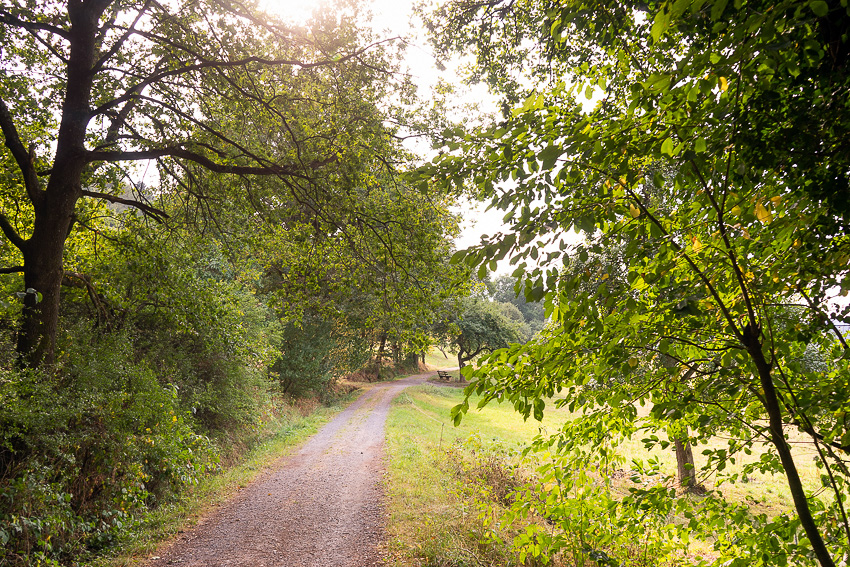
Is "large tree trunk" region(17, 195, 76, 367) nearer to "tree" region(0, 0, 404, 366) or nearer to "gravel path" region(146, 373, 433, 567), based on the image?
"tree" region(0, 0, 404, 366)

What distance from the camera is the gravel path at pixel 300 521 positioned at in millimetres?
5801

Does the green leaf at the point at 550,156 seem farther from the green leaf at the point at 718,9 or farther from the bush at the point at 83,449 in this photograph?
the bush at the point at 83,449

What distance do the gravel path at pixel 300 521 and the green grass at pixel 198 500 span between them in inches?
9.5

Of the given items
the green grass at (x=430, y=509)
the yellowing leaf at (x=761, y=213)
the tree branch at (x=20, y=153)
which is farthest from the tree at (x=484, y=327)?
the yellowing leaf at (x=761, y=213)

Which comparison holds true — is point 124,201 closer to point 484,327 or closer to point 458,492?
point 458,492

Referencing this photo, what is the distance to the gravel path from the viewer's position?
5801 mm

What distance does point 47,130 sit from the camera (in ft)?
25.0

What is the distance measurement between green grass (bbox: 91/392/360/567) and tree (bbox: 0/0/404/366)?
9.31 feet

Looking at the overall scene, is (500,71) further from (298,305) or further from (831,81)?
(831,81)

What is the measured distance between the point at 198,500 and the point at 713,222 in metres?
9.31

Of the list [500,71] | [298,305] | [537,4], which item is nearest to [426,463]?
[298,305]

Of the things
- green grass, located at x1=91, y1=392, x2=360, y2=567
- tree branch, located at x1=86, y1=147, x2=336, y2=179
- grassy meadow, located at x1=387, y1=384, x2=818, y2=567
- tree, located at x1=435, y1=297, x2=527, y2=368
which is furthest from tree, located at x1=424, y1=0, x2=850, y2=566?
tree, located at x1=435, y1=297, x2=527, y2=368

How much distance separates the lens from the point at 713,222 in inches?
81.0

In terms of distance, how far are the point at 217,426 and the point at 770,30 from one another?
12.9 m
